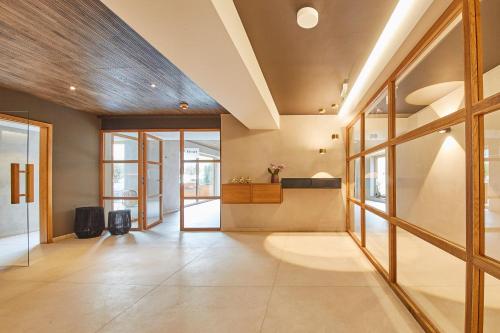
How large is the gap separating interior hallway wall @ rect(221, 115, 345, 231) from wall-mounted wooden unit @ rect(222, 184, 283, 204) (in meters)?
0.34

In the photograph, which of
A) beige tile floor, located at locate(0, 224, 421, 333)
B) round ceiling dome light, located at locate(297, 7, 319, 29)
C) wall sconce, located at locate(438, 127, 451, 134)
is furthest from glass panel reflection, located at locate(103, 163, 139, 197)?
wall sconce, located at locate(438, 127, 451, 134)

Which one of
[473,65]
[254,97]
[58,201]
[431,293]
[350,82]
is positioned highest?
[350,82]

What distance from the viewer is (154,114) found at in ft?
21.9

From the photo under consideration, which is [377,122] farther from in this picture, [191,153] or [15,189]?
[15,189]

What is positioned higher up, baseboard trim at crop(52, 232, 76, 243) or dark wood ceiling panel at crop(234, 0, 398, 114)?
dark wood ceiling panel at crop(234, 0, 398, 114)

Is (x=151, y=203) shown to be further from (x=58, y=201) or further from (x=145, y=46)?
(x=145, y=46)

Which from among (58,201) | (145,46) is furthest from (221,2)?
(58,201)

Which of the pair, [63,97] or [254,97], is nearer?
[254,97]

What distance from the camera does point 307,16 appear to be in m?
2.34

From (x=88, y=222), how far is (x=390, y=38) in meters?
6.44

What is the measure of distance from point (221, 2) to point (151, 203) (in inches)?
246

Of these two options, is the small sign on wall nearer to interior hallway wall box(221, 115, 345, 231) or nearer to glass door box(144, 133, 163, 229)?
glass door box(144, 133, 163, 229)

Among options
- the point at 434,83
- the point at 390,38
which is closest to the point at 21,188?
the point at 390,38

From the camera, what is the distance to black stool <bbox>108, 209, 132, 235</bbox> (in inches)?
244
